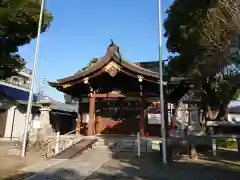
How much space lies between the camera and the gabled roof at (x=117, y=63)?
17078mm

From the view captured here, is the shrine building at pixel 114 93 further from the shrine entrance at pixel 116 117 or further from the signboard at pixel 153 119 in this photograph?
the signboard at pixel 153 119

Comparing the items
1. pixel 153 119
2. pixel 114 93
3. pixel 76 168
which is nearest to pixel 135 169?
pixel 76 168

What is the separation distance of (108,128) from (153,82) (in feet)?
19.5

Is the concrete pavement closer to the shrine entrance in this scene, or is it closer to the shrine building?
the shrine building

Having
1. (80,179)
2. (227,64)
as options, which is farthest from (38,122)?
(227,64)

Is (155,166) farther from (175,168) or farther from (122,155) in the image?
(122,155)

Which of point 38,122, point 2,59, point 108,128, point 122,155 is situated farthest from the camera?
point 108,128

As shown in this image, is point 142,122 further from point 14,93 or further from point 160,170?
point 14,93

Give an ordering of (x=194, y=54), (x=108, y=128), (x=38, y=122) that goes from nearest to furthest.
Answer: (x=194, y=54) → (x=38, y=122) → (x=108, y=128)

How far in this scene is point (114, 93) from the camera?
1923 cm

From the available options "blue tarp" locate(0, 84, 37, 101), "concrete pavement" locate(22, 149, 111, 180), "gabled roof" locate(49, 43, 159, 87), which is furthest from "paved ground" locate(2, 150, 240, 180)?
"blue tarp" locate(0, 84, 37, 101)

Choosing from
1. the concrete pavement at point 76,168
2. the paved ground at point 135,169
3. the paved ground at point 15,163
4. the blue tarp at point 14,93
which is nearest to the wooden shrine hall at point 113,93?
the concrete pavement at point 76,168

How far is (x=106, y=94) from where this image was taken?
18984mm

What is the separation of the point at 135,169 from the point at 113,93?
370 inches
